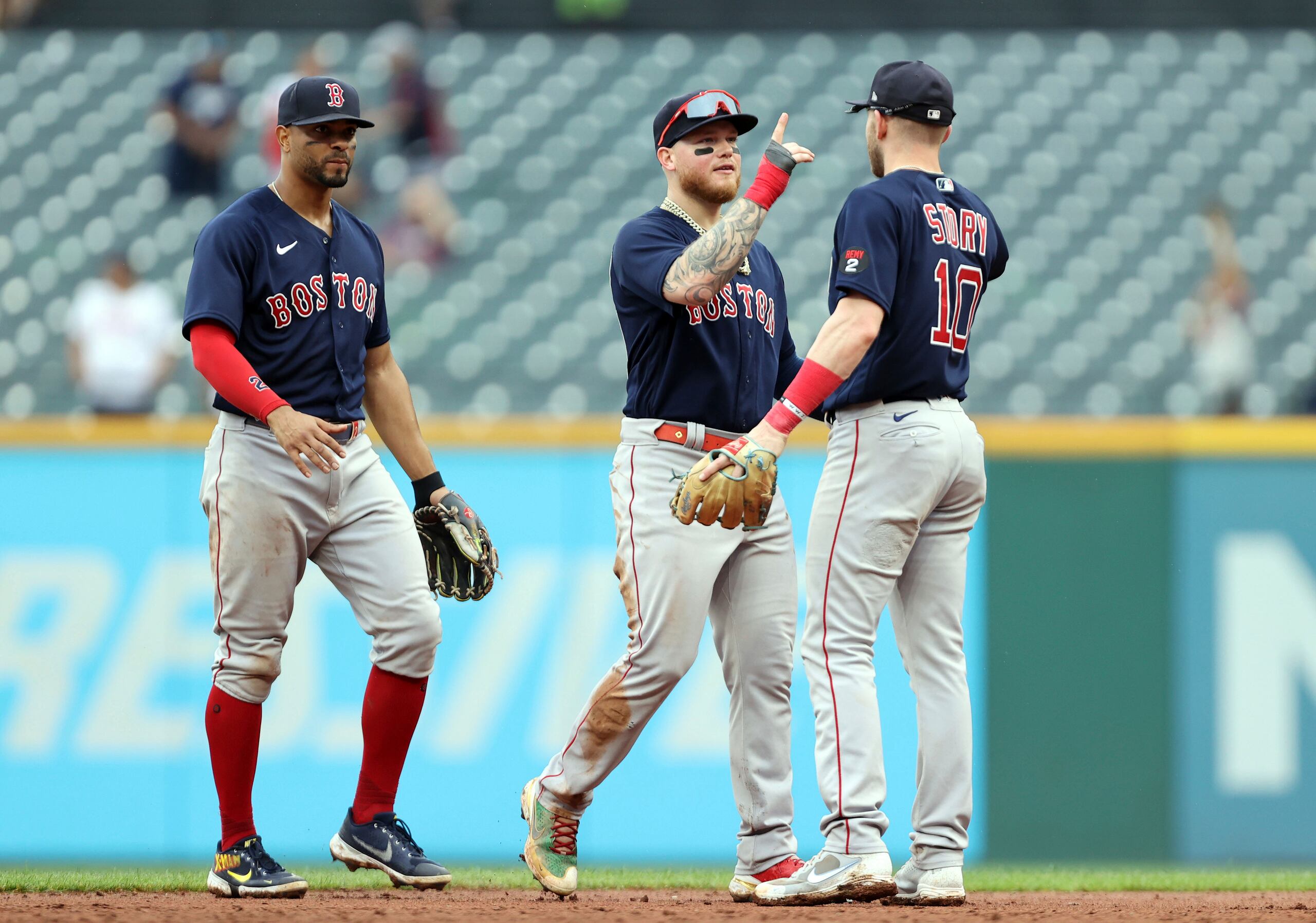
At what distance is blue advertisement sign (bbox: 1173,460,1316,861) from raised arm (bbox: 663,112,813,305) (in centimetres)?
324

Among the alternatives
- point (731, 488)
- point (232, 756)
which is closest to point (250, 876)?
point (232, 756)

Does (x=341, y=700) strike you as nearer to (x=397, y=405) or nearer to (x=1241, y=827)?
(x=397, y=405)

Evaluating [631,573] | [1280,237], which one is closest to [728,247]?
[631,573]

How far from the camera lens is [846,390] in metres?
3.90

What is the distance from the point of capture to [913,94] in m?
3.84

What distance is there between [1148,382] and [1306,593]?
2139mm

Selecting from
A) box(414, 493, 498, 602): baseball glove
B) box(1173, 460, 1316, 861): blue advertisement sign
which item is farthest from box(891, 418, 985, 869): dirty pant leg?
box(1173, 460, 1316, 861): blue advertisement sign

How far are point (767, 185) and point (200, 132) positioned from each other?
5.93 m

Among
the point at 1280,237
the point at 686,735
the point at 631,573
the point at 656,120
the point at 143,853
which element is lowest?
the point at 143,853

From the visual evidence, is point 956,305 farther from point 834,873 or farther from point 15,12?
point 15,12

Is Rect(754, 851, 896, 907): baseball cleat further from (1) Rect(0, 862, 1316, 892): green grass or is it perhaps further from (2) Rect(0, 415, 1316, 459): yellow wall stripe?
(2) Rect(0, 415, 1316, 459): yellow wall stripe

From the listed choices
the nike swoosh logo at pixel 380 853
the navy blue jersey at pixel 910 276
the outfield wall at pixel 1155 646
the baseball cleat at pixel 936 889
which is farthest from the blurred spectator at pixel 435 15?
the baseball cleat at pixel 936 889

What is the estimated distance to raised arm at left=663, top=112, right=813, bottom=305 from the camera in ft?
12.5

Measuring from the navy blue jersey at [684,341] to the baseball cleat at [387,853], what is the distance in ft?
4.11
